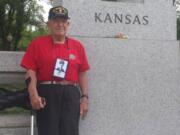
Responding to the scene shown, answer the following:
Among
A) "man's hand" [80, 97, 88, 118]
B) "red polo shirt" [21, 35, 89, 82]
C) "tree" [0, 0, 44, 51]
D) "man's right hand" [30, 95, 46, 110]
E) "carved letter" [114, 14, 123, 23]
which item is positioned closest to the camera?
"man's right hand" [30, 95, 46, 110]

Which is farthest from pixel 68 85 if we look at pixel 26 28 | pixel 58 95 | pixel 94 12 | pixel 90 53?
pixel 26 28

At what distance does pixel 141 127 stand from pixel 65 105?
4.71 ft

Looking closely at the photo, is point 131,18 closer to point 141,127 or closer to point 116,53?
point 116,53

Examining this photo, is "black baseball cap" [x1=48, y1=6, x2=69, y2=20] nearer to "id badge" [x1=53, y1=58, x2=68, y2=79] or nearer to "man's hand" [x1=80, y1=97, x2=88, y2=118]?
"id badge" [x1=53, y1=58, x2=68, y2=79]

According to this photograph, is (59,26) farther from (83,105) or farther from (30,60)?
(83,105)

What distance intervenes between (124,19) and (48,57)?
1558mm

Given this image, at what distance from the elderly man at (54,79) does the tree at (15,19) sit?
74.1ft

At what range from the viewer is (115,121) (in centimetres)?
596

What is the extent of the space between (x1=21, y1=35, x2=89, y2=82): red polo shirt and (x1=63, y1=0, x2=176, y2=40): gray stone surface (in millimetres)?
792

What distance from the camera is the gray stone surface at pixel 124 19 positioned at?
5918 millimetres

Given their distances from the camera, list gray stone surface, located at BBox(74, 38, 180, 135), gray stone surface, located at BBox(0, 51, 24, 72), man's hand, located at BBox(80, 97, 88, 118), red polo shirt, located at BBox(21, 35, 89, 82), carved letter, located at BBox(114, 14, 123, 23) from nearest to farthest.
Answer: red polo shirt, located at BBox(21, 35, 89, 82)
man's hand, located at BBox(80, 97, 88, 118)
gray stone surface, located at BBox(0, 51, 24, 72)
gray stone surface, located at BBox(74, 38, 180, 135)
carved letter, located at BBox(114, 14, 123, 23)

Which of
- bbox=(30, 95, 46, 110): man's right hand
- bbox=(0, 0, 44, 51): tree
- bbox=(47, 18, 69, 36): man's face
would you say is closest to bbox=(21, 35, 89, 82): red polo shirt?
bbox=(47, 18, 69, 36): man's face

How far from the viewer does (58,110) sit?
501 centimetres

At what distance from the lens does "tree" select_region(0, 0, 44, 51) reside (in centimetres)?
2880
